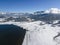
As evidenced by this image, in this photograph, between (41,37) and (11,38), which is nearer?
(11,38)

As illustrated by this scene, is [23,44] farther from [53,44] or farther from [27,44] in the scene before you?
[53,44]

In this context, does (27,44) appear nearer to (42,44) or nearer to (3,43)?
(42,44)

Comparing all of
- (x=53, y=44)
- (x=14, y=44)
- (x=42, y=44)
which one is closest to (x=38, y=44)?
(x=42, y=44)

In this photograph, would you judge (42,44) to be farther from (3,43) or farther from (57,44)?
(3,43)

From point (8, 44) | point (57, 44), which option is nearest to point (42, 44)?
point (57, 44)

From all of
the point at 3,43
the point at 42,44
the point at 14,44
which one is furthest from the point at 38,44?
the point at 3,43

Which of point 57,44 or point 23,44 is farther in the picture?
point 23,44

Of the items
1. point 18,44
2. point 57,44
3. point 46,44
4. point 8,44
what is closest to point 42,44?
point 46,44
